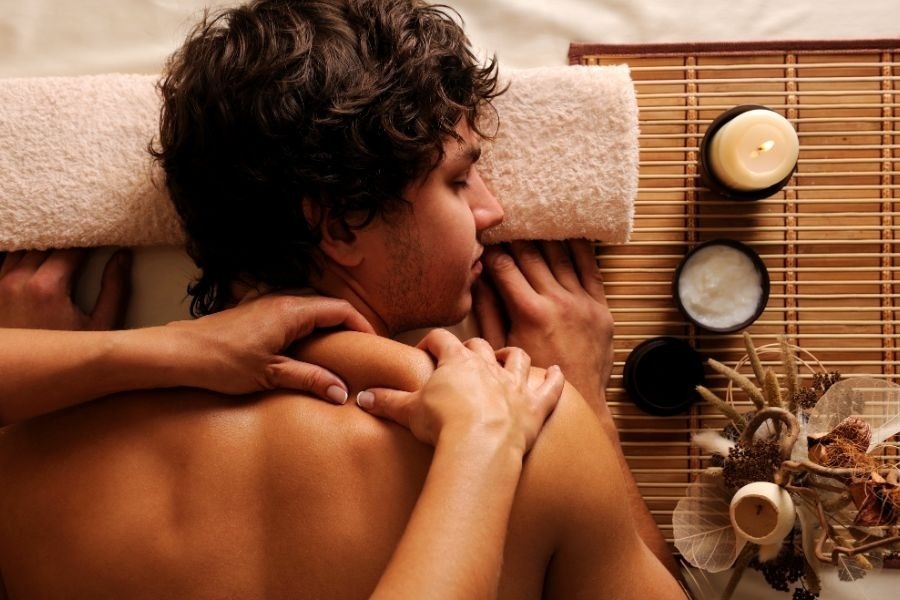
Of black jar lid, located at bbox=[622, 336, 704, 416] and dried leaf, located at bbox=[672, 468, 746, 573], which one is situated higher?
black jar lid, located at bbox=[622, 336, 704, 416]

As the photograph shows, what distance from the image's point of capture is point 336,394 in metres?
0.97

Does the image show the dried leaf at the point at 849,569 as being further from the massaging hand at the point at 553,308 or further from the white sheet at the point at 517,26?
the white sheet at the point at 517,26

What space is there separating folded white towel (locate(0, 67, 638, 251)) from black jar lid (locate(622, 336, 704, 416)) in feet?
0.83

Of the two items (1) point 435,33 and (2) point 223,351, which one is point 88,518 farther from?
(1) point 435,33

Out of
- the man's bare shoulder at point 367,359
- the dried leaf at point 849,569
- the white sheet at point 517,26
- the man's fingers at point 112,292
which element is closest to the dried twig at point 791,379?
the dried leaf at point 849,569

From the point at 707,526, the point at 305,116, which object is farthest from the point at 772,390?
the point at 305,116

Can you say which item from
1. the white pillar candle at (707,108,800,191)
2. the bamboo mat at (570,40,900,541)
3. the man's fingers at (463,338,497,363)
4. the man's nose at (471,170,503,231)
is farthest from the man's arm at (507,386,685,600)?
the white pillar candle at (707,108,800,191)

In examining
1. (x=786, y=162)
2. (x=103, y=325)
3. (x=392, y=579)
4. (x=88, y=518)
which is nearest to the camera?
(x=392, y=579)

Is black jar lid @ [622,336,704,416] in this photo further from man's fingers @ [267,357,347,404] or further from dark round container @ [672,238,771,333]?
man's fingers @ [267,357,347,404]

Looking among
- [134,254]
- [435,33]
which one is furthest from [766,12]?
[134,254]

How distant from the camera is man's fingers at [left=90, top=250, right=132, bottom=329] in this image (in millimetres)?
1316

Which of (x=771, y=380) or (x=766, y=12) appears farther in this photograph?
(x=766, y=12)

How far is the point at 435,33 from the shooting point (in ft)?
3.65

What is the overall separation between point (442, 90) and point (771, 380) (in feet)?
2.30
